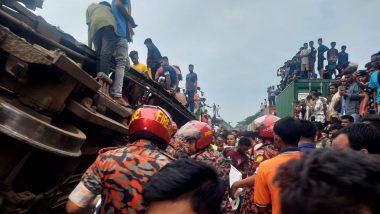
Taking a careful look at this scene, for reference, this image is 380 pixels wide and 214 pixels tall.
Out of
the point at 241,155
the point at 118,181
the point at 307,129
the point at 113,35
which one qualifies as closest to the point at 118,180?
the point at 118,181

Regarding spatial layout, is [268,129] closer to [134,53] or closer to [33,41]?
[33,41]

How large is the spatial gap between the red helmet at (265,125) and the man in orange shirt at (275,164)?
128 cm

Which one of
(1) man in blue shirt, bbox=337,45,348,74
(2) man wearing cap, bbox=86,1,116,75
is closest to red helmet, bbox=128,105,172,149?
(2) man wearing cap, bbox=86,1,116,75

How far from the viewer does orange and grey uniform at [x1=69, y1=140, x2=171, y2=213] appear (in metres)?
2.16

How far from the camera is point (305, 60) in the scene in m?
15.7

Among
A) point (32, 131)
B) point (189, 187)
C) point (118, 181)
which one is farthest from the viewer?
point (32, 131)

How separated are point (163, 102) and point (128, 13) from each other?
8.57ft

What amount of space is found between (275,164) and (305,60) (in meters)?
13.9

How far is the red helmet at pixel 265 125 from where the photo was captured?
4.52 meters

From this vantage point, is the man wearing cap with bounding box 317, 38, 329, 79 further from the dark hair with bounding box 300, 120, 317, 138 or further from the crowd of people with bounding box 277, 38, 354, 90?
the dark hair with bounding box 300, 120, 317, 138

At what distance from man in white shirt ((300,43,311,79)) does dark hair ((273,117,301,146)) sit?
508 inches

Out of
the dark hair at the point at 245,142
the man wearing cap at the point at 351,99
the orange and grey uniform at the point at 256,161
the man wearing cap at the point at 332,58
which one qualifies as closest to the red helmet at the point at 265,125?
the orange and grey uniform at the point at 256,161

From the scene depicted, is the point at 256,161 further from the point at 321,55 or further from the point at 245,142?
the point at 321,55

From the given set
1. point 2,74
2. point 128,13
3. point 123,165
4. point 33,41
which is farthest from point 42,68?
point 128,13
